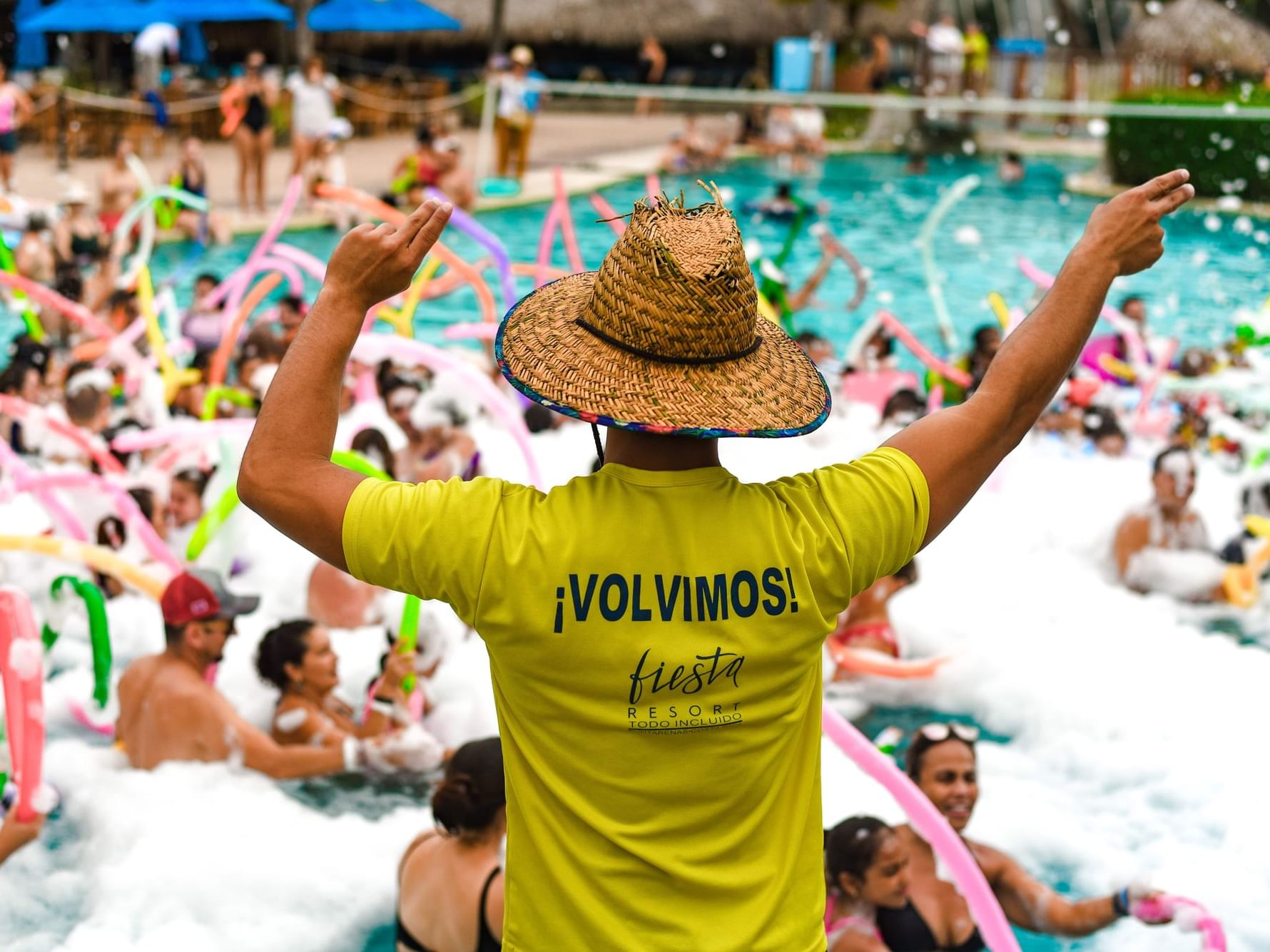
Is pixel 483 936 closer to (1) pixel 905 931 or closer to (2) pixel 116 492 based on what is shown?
(1) pixel 905 931

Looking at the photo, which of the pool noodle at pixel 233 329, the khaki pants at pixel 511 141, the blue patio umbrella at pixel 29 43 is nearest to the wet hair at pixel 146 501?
the pool noodle at pixel 233 329

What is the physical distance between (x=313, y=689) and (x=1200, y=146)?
16.5m

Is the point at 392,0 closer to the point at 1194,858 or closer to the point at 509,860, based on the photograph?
the point at 1194,858

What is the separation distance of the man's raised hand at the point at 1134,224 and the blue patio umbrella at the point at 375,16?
21883mm

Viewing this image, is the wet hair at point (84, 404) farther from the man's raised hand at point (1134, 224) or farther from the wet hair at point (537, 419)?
the man's raised hand at point (1134, 224)

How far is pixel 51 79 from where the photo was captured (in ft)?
66.7

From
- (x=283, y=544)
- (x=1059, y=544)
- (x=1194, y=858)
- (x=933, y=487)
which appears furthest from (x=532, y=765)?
(x=1059, y=544)

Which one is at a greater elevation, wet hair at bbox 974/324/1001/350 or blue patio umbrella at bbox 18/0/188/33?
blue patio umbrella at bbox 18/0/188/33

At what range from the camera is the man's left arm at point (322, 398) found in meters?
1.79

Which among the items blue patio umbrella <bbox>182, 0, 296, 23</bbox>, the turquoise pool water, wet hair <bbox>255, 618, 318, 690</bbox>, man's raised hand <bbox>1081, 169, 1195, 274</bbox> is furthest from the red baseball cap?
blue patio umbrella <bbox>182, 0, 296, 23</bbox>

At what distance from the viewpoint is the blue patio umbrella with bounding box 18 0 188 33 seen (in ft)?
63.8

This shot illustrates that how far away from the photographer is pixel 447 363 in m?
5.13

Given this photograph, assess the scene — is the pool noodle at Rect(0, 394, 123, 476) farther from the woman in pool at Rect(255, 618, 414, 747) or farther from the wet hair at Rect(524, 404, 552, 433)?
the wet hair at Rect(524, 404, 552, 433)

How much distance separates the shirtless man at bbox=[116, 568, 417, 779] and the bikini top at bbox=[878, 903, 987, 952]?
208 centimetres
